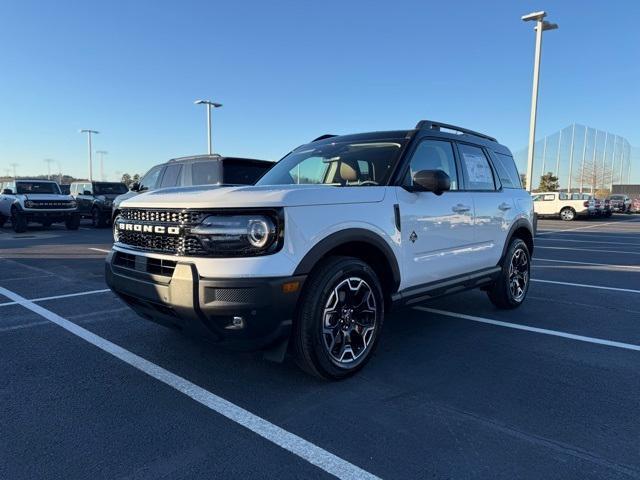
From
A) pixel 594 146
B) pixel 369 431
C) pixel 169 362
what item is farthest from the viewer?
pixel 594 146

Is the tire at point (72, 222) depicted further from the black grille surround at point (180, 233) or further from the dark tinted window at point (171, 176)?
the black grille surround at point (180, 233)

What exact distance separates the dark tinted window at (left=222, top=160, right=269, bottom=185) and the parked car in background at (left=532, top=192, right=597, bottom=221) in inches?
835

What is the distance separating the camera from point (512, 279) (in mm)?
5504

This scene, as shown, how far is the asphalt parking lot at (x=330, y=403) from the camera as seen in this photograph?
2.40m

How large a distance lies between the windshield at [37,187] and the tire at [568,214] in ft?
85.4

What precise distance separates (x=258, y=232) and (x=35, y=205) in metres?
15.9

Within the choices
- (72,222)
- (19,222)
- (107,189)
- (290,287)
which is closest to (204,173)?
(290,287)

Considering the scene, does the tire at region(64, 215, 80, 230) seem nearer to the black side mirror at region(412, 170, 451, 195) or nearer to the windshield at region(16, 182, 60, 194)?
the windshield at region(16, 182, 60, 194)

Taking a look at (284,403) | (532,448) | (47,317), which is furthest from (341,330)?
(47,317)

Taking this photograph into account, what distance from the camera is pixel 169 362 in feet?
12.2

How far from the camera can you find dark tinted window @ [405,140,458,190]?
4.04 m

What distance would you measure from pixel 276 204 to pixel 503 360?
2.38 m

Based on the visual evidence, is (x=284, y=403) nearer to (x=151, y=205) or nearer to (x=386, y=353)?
(x=386, y=353)

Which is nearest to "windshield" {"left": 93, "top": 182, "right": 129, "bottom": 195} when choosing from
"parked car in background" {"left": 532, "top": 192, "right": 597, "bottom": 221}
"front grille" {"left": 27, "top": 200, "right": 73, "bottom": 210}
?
"front grille" {"left": 27, "top": 200, "right": 73, "bottom": 210}
